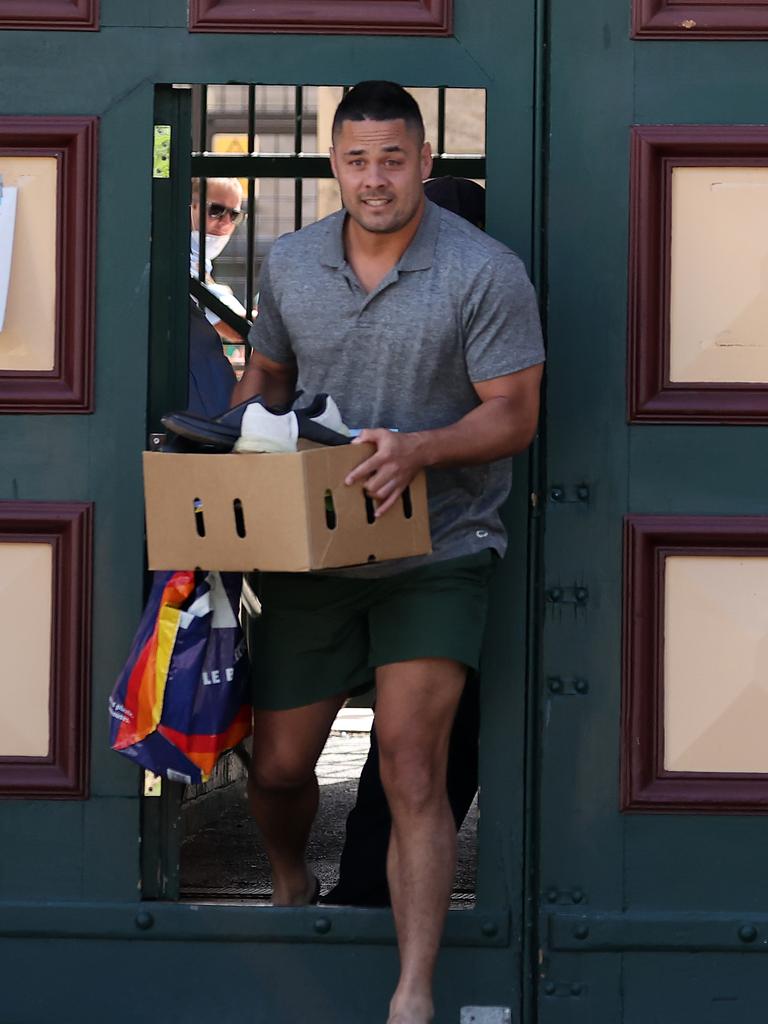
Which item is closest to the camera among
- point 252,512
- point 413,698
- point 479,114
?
point 252,512

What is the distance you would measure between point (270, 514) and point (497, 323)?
680 mm

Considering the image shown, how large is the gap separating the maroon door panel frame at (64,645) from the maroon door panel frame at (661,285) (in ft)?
4.34

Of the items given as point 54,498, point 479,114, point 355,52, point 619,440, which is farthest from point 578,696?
point 479,114

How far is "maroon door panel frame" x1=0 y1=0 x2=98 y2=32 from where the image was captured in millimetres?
3881

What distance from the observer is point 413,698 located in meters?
3.61

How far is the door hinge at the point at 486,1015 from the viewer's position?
153 inches

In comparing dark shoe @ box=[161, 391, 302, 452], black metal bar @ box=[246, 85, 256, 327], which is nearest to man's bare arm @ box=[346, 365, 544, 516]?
dark shoe @ box=[161, 391, 302, 452]

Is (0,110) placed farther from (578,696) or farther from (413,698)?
(578,696)

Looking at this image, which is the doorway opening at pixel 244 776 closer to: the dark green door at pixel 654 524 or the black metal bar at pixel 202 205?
the black metal bar at pixel 202 205

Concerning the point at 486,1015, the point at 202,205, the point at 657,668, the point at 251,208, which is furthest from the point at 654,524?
the point at 251,208

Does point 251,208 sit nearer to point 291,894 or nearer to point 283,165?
point 283,165

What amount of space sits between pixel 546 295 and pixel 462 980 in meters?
1.61

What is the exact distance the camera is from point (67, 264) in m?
3.90

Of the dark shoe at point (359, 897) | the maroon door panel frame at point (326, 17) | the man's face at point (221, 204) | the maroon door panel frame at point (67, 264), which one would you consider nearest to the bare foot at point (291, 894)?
the dark shoe at point (359, 897)
